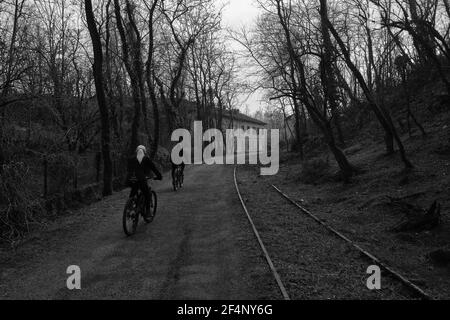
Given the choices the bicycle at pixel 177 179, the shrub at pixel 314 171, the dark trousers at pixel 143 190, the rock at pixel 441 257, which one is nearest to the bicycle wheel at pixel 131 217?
the dark trousers at pixel 143 190

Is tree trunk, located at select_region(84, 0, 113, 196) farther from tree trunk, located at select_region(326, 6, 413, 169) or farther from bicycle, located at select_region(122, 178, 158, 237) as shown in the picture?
tree trunk, located at select_region(326, 6, 413, 169)

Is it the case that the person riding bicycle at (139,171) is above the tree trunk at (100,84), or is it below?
below

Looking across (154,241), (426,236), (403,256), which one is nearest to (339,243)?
(403,256)

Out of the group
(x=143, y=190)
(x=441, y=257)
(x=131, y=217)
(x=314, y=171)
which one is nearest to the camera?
(x=441, y=257)

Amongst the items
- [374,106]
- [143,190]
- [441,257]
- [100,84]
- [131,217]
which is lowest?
[441,257]

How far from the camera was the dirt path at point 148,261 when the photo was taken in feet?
20.2

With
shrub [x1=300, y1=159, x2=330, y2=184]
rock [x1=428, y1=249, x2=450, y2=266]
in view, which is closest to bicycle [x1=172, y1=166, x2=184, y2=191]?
shrub [x1=300, y1=159, x2=330, y2=184]

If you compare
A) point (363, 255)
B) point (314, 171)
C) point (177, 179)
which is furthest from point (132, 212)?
point (314, 171)

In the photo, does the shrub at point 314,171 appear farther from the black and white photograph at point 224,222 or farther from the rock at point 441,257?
the rock at point 441,257

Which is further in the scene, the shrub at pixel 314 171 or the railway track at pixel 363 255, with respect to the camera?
the shrub at pixel 314 171

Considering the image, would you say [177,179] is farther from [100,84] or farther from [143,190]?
[143,190]

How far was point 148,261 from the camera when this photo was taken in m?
7.59
